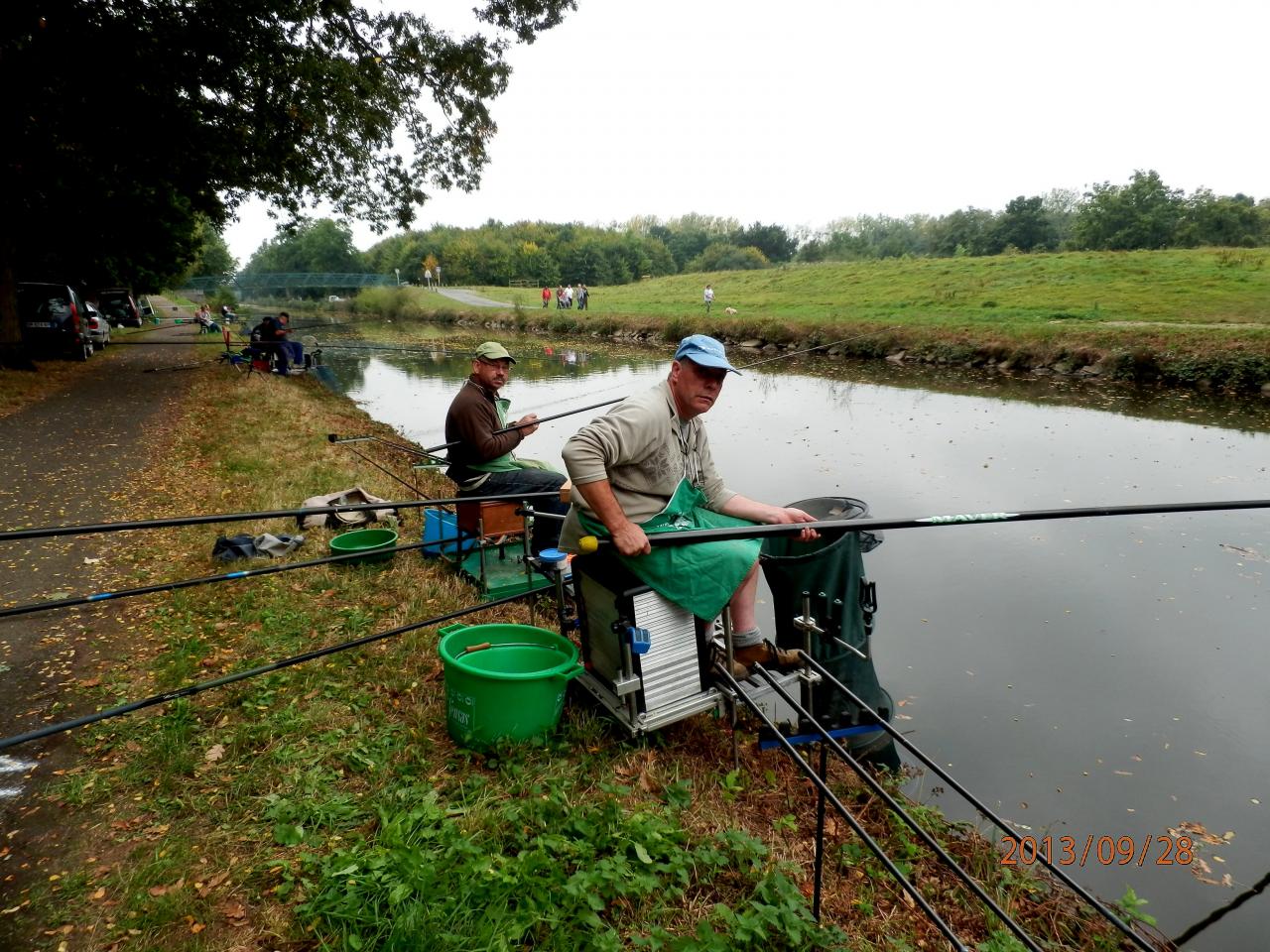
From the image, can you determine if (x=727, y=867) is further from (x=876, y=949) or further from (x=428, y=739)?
(x=428, y=739)

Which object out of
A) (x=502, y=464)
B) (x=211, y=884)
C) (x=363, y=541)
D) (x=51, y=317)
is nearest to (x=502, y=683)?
(x=211, y=884)

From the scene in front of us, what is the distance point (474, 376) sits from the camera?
18.5 ft

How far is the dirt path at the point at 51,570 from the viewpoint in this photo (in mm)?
3016

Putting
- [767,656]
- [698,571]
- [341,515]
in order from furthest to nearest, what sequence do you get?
[341,515], [767,656], [698,571]

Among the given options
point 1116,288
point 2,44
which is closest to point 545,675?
point 2,44

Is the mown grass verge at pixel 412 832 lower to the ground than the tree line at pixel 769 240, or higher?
lower

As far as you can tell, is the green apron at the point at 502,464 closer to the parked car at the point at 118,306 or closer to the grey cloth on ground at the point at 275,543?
the grey cloth on ground at the point at 275,543

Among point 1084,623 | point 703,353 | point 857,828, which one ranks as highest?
point 703,353

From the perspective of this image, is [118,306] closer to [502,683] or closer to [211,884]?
[502,683]

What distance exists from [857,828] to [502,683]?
5.37 feet

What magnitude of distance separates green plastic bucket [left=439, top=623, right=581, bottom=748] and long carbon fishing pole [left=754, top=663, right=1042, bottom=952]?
1.01 metres
